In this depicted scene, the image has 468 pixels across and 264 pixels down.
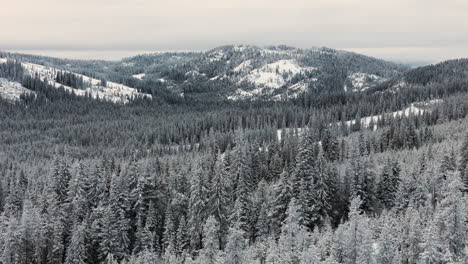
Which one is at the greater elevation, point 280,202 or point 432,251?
point 432,251

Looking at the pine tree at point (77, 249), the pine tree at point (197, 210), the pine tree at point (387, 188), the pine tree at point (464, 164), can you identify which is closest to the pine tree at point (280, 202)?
the pine tree at point (197, 210)

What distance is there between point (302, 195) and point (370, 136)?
10577 centimetres

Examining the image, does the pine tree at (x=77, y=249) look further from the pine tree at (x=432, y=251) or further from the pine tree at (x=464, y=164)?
the pine tree at (x=464, y=164)

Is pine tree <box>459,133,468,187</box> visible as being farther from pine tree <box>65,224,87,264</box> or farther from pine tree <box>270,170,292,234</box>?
pine tree <box>65,224,87,264</box>

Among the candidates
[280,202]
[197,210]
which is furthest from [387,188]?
[197,210]

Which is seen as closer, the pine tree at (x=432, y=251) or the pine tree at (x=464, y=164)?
the pine tree at (x=432, y=251)

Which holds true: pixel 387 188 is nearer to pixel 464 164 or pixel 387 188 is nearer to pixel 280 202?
→ pixel 464 164

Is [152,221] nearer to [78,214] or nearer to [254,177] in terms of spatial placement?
[78,214]

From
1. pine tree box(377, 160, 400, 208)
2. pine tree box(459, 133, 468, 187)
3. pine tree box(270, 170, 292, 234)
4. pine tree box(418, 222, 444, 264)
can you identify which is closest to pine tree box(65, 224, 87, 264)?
pine tree box(270, 170, 292, 234)

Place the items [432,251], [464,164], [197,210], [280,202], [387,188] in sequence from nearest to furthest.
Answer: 1. [432,251]
2. [280,202]
3. [197,210]
4. [387,188]
5. [464,164]

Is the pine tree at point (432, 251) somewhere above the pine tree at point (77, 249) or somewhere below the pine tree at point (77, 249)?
above

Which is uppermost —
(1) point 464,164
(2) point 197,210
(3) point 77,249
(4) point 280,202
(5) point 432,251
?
(5) point 432,251

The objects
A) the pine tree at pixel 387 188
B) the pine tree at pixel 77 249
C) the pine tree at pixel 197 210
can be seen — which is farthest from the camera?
the pine tree at pixel 387 188

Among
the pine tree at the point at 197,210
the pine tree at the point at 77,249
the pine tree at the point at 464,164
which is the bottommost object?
the pine tree at the point at 77,249
